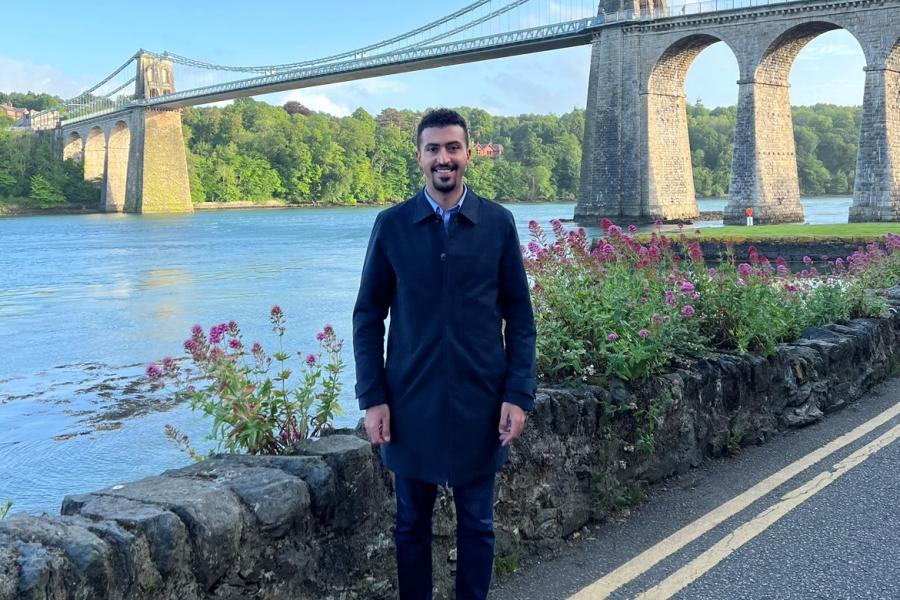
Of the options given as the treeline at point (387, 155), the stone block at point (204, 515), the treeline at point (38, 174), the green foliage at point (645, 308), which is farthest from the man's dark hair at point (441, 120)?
the treeline at point (38, 174)

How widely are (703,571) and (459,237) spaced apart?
149 centimetres

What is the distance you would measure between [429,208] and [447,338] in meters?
0.35

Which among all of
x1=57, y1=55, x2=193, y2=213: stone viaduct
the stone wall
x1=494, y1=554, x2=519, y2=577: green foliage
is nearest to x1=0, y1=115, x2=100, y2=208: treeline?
x1=57, y1=55, x2=193, y2=213: stone viaduct

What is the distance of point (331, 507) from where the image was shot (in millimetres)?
2615

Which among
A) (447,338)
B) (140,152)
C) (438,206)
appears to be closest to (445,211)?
(438,206)

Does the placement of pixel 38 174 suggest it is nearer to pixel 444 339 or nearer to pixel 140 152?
pixel 140 152

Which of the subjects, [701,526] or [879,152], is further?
[879,152]

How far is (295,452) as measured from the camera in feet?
9.06

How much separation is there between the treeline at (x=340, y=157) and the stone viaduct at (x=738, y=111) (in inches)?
1608

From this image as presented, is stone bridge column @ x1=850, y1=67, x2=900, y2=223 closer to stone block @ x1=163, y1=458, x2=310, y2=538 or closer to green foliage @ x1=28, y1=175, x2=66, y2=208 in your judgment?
stone block @ x1=163, y1=458, x2=310, y2=538

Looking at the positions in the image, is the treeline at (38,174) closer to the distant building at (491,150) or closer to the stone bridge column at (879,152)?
the distant building at (491,150)

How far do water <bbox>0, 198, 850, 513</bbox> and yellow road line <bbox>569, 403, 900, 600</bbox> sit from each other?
454 centimetres

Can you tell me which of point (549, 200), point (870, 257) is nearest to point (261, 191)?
point (549, 200)

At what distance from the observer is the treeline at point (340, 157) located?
89.0 metres
